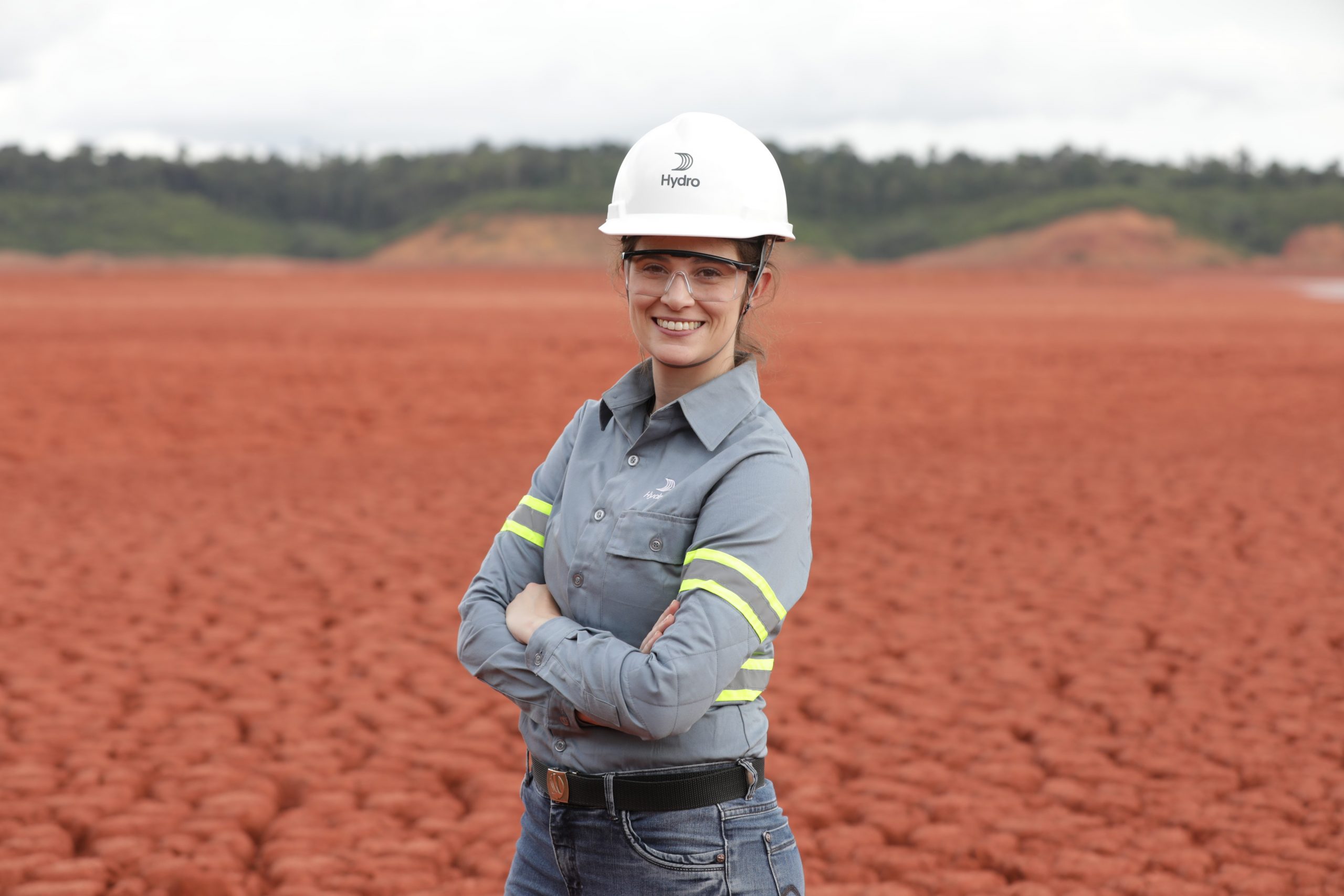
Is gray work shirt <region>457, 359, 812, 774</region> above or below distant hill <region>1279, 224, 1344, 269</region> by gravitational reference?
below

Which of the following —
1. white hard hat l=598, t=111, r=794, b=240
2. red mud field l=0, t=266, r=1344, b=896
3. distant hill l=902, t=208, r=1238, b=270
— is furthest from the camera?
distant hill l=902, t=208, r=1238, b=270

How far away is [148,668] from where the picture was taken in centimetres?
607

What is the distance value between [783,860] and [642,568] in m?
0.54

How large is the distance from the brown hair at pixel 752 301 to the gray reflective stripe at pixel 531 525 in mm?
355

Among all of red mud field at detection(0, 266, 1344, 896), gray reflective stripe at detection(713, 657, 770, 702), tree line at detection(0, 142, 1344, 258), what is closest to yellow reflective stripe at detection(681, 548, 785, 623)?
gray reflective stripe at detection(713, 657, 770, 702)

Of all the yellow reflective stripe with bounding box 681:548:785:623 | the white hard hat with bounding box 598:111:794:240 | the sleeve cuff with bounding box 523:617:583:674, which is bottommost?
the sleeve cuff with bounding box 523:617:583:674

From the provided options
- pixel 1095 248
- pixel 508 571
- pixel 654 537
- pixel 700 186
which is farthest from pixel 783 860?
pixel 1095 248

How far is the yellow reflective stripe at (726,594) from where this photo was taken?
6.13 ft

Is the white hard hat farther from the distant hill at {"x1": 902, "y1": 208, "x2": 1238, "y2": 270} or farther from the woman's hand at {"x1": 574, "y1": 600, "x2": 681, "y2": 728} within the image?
the distant hill at {"x1": 902, "y1": 208, "x2": 1238, "y2": 270}

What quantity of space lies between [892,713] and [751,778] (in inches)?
154

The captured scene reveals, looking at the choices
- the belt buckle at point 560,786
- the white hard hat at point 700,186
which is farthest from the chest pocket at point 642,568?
the white hard hat at point 700,186

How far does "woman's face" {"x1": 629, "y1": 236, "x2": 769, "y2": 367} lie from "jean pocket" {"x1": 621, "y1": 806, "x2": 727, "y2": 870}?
73cm

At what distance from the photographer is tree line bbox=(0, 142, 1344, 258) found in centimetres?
7162

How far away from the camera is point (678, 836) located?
6.56ft
